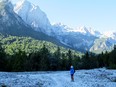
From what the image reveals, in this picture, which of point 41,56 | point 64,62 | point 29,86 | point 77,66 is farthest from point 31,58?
point 29,86

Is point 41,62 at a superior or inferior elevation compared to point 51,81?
superior

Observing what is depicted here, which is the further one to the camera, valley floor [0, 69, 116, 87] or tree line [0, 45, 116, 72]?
tree line [0, 45, 116, 72]

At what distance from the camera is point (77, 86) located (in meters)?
40.6

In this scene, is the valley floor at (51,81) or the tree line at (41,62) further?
the tree line at (41,62)

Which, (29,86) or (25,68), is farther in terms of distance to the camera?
(25,68)

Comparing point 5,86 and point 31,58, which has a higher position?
point 31,58

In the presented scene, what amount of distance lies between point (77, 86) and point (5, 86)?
9695mm

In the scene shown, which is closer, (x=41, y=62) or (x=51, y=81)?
(x=51, y=81)

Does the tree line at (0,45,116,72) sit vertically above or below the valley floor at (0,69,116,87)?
above

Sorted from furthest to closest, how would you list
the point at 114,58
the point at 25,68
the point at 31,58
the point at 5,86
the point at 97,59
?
1. the point at 97,59
2. the point at 114,58
3. the point at 31,58
4. the point at 25,68
5. the point at 5,86

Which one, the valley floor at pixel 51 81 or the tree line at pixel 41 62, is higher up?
the tree line at pixel 41 62

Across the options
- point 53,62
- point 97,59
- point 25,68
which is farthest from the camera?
point 97,59

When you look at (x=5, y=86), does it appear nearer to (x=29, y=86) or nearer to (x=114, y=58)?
(x=29, y=86)

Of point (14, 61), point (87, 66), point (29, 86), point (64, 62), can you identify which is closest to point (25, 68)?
point (14, 61)
